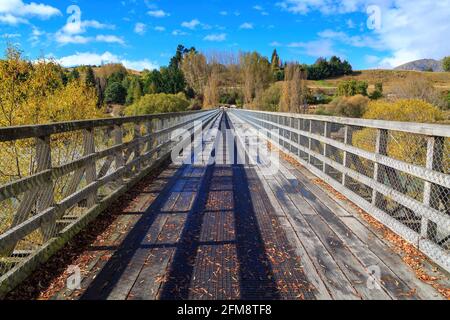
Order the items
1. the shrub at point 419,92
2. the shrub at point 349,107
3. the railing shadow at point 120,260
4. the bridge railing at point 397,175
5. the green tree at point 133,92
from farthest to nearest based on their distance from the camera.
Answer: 1. the green tree at point 133,92
2. the shrub at point 349,107
3. the shrub at point 419,92
4. the bridge railing at point 397,175
5. the railing shadow at point 120,260

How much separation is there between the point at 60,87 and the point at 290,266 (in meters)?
12.8

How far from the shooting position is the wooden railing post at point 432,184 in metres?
3.31

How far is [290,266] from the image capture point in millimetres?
3234

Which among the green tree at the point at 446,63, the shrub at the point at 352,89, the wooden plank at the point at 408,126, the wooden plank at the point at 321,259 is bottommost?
the wooden plank at the point at 321,259

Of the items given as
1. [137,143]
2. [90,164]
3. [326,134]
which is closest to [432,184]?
[326,134]

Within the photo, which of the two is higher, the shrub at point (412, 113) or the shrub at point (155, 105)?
the shrub at point (155, 105)

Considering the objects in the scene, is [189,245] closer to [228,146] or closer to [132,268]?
[132,268]

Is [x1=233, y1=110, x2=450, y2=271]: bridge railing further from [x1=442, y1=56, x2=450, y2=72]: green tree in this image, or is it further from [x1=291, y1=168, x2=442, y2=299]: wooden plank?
[x1=442, y1=56, x2=450, y2=72]: green tree

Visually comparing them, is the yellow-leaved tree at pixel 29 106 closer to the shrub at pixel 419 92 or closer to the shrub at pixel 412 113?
the shrub at pixel 412 113

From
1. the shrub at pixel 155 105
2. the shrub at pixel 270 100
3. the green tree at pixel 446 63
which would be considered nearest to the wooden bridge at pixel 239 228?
the shrub at pixel 270 100

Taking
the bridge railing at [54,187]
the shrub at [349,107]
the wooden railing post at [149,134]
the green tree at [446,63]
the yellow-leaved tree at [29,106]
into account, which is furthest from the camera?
the green tree at [446,63]

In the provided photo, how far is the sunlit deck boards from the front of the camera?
280 centimetres

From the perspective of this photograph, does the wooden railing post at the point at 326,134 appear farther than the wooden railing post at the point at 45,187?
Yes
